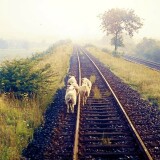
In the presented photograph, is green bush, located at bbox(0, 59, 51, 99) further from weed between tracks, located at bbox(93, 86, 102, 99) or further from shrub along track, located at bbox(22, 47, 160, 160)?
weed between tracks, located at bbox(93, 86, 102, 99)

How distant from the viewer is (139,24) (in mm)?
44188

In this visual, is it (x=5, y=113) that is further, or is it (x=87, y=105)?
(x=87, y=105)

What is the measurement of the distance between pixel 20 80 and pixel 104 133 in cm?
504

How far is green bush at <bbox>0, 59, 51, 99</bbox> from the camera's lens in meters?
12.4

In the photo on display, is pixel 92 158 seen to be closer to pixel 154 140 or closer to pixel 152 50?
pixel 154 140

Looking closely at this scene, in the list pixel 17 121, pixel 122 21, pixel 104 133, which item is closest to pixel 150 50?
pixel 122 21

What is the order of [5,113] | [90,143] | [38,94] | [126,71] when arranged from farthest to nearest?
1. [126,71]
2. [38,94]
3. [5,113]
4. [90,143]

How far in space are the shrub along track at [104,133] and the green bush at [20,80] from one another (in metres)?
1.49

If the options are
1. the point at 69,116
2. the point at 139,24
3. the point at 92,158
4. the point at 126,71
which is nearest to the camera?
the point at 92,158

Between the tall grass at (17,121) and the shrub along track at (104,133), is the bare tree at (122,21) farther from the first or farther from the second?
the tall grass at (17,121)

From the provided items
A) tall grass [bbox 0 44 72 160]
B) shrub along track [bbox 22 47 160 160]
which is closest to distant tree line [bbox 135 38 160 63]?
shrub along track [bbox 22 47 160 160]

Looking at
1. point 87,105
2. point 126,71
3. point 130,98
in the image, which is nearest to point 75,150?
point 87,105

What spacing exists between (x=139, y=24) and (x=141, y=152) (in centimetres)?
3863

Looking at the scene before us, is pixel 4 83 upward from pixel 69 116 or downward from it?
upward
